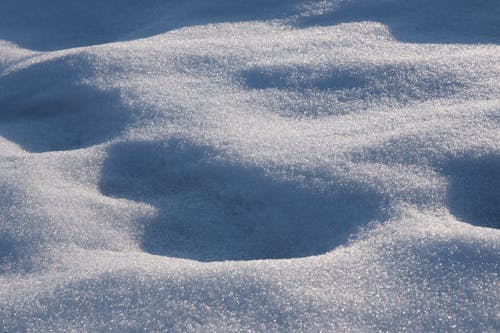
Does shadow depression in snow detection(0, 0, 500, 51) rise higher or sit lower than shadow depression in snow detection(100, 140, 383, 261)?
higher

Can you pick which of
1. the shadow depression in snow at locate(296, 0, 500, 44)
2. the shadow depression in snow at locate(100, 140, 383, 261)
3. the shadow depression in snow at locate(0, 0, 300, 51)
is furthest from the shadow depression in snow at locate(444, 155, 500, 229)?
the shadow depression in snow at locate(0, 0, 300, 51)

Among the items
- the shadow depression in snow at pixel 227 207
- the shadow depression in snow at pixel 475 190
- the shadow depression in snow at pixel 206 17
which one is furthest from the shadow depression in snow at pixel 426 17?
the shadow depression in snow at pixel 227 207

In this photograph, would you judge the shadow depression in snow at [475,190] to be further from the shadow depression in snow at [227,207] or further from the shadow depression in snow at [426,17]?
the shadow depression in snow at [426,17]

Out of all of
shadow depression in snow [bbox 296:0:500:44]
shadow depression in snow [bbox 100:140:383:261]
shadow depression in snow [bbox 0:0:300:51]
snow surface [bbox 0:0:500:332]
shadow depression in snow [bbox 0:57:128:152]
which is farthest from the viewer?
shadow depression in snow [bbox 0:0:300:51]

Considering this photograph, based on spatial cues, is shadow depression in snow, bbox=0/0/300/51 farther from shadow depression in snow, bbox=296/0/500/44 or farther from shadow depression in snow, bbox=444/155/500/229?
shadow depression in snow, bbox=444/155/500/229

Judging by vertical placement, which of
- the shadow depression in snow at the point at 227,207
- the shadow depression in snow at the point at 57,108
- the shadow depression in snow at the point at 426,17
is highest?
the shadow depression in snow at the point at 426,17

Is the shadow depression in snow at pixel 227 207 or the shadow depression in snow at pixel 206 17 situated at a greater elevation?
the shadow depression in snow at pixel 206 17

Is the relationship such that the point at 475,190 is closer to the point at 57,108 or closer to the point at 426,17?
the point at 426,17
